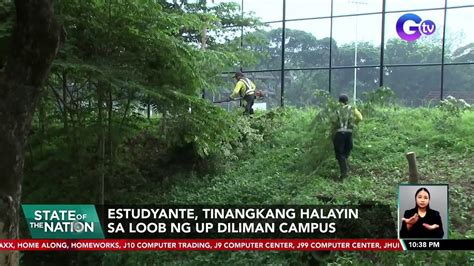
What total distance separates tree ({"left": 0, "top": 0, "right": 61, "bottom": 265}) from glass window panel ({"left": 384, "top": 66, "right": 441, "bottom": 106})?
1280 centimetres

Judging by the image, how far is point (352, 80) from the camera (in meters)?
17.0

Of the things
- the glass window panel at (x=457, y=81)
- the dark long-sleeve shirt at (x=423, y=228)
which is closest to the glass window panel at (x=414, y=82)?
the glass window panel at (x=457, y=81)

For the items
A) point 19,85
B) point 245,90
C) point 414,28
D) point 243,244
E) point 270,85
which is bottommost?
point 243,244

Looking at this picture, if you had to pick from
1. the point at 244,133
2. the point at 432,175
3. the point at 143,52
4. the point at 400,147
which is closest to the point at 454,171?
the point at 432,175

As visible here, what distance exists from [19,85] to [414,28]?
13.3 meters

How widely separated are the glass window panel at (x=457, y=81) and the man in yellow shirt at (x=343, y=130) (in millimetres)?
7251

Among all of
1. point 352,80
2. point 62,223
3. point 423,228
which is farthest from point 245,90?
point 423,228

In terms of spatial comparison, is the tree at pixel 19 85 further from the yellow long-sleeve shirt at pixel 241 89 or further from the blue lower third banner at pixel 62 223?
the yellow long-sleeve shirt at pixel 241 89

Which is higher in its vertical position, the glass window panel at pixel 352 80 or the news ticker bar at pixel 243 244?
the glass window panel at pixel 352 80

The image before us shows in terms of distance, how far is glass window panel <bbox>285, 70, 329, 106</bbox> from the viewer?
17.5 metres

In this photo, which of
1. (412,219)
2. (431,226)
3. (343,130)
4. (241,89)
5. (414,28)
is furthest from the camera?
(414,28)

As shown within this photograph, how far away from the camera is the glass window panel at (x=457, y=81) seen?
613 inches

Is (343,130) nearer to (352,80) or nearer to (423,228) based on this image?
(423,228)

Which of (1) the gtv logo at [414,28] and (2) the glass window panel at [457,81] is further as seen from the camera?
(2) the glass window panel at [457,81]
